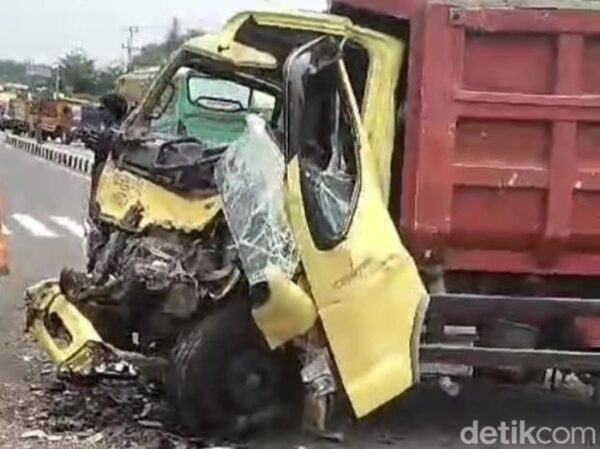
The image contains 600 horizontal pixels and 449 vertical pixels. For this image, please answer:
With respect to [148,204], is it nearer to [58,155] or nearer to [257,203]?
[257,203]

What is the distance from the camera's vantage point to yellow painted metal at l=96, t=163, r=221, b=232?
722 cm

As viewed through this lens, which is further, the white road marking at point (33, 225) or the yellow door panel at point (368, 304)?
the white road marking at point (33, 225)

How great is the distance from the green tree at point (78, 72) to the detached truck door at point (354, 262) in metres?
88.0

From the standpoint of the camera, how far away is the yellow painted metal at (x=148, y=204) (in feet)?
23.7

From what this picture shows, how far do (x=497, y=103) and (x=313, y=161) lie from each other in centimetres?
90

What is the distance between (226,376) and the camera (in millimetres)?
6938

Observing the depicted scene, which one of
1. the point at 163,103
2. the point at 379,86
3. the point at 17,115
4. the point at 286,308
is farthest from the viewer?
the point at 17,115

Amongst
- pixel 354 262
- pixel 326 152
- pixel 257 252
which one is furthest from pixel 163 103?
pixel 354 262

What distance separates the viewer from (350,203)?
21.5ft

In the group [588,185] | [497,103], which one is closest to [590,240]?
[588,185]

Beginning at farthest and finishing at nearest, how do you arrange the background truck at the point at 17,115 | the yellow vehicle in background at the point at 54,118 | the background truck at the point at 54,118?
the background truck at the point at 17,115
the background truck at the point at 54,118
the yellow vehicle in background at the point at 54,118

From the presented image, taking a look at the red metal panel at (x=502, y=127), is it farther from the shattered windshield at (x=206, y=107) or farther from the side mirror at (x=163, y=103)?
the side mirror at (x=163, y=103)

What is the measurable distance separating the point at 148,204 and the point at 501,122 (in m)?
1.79

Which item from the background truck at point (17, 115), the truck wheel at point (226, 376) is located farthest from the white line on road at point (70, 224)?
the background truck at point (17, 115)
